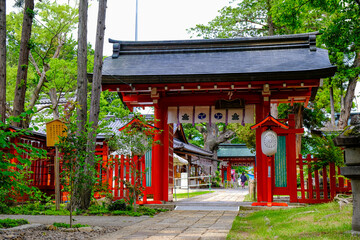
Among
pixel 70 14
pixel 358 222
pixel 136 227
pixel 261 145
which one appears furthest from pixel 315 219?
pixel 70 14

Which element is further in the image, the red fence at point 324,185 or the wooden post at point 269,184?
the wooden post at point 269,184

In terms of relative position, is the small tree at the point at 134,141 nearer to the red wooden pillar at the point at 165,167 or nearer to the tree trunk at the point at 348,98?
the red wooden pillar at the point at 165,167

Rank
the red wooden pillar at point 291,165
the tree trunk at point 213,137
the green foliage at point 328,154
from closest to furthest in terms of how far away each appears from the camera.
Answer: the green foliage at point 328,154, the red wooden pillar at point 291,165, the tree trunk at point 213,137

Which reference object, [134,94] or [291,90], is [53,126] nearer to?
→ [134,94]

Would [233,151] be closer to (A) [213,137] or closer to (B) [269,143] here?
(A) [213,137]

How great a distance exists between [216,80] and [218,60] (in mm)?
2051

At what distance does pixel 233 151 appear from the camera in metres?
41.8

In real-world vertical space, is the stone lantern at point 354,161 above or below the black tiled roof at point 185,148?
below

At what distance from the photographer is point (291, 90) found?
11648mm

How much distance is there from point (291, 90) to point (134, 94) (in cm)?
503

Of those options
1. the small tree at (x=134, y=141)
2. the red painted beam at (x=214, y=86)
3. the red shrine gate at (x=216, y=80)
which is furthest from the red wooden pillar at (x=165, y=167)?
the small tree at (x=134, y=141)

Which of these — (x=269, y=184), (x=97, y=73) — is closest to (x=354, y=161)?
(x=269, y=184)

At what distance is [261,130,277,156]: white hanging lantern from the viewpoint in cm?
1027

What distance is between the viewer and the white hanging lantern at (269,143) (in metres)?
10.3
